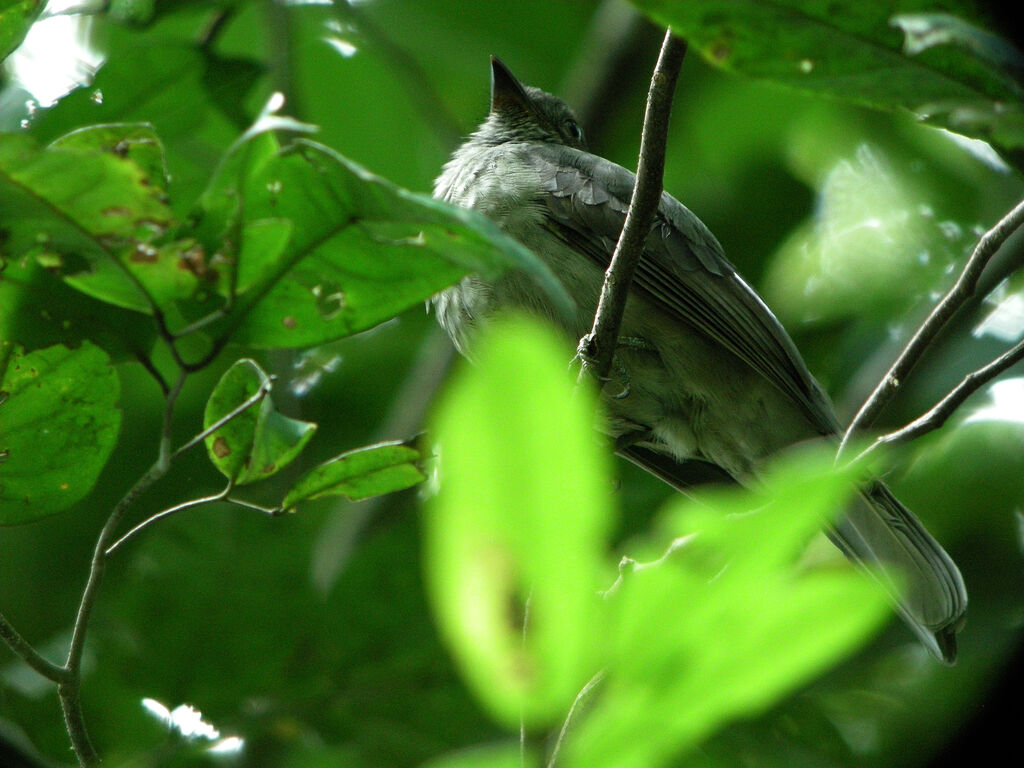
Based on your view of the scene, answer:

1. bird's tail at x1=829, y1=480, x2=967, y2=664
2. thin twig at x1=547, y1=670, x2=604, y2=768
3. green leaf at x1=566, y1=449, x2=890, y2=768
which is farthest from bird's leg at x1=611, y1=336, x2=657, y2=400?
green leaf at x1=566, y1=449, x2=890, y2=768

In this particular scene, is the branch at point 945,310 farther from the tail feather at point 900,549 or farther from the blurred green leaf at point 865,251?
the blurred green leaf at point 865,251

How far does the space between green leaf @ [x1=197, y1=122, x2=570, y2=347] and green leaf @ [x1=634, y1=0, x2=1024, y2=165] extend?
360 mm

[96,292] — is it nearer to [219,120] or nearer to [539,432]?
[539,432]

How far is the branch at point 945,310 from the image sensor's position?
197 centimetres

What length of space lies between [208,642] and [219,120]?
7.44ft

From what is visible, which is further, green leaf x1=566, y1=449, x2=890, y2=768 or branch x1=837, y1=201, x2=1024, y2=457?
branch x1=837, y1=201, x2=1024, y2=457

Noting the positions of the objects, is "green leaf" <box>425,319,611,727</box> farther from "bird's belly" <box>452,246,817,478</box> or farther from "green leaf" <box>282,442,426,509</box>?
"bird's belly" <box>452,246,817,478</box>

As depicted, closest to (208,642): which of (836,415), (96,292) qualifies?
(96,292)

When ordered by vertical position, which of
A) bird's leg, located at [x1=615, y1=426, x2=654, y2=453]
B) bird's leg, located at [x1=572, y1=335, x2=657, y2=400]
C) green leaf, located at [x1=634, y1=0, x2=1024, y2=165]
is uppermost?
green leaf, located at [x1=634, y1=0, x2=1024, y2=165]

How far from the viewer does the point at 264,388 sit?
1.72 metres

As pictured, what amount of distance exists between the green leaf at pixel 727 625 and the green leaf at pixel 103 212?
3.54ft

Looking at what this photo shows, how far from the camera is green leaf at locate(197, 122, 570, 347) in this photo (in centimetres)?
140

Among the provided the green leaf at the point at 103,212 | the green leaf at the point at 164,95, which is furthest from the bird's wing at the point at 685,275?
the green leaf at the point at 103,212

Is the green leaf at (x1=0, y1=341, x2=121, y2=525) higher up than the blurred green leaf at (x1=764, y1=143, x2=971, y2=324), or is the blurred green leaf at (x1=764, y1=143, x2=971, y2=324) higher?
the blurred green leaf at (x1=764, y1=143, x2=971, y2=324)
